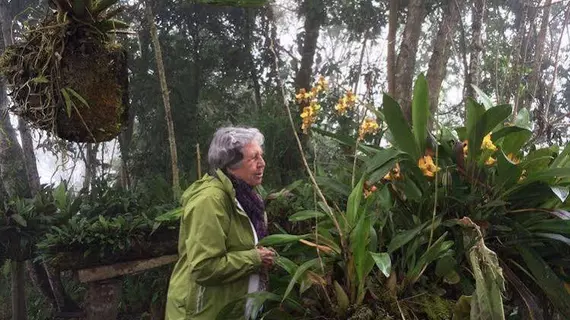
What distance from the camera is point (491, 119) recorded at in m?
1.80

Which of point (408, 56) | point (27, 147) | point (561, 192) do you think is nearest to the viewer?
point (561, 192)

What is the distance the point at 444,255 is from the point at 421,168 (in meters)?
0.36

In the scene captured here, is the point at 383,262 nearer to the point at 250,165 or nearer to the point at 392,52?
the point at 250,165

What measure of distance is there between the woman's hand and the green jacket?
0.02 meters

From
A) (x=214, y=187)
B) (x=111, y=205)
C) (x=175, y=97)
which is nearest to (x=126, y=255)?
(x=111, y=205)

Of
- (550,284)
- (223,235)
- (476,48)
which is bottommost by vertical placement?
(550,284)

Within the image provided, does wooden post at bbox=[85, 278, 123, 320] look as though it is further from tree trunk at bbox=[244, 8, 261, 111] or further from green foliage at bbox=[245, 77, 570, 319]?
tree trunk at bbox=[244, 8, 261, 111]

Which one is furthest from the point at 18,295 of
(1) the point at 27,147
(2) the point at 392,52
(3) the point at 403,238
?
(2) the point at 392,52

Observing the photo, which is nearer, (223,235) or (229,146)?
(223,235)

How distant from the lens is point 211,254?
66.6 inches

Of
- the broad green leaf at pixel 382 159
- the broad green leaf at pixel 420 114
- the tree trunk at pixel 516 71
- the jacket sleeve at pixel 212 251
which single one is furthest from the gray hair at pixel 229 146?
the tree trunk at pixel 516 71

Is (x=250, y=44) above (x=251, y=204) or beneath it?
above

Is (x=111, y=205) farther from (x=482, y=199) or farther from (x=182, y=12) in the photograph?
A: (x=182, y=12)

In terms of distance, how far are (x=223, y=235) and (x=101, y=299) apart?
1.81 meters
